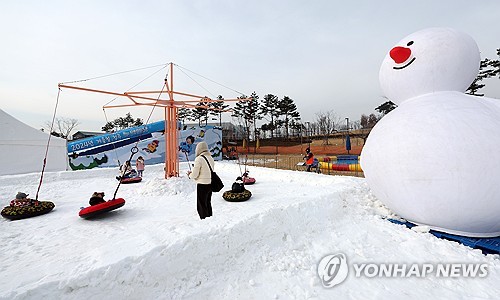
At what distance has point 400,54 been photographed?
3.86 m

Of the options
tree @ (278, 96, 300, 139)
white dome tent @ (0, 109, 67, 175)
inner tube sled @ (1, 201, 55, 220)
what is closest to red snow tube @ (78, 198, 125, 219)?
inner tube sled @ (1, 201, 55, 220)

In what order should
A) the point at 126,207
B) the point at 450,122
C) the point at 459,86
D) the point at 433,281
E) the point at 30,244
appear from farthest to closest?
the point at 126,207 → the point at 459,86 → the point at 30,244 → the point at 450,122 → the point at 433,281

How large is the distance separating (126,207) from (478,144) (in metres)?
6.70

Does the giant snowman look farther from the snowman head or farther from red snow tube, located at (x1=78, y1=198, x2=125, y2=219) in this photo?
red snow tube, located at (x1=78, y1=198, x2=125, y2=219)

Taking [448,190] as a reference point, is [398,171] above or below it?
above

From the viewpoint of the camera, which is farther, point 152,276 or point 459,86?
point 459,86

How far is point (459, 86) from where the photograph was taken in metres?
3.79

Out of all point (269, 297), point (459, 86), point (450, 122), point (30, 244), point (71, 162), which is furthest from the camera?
point (71, 162)

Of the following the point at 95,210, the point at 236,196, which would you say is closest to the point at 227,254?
the point at 236,196

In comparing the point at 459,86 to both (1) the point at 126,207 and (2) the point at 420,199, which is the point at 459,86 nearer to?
(2) the point at 420,199

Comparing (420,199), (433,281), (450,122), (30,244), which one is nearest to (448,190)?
(420,199)
